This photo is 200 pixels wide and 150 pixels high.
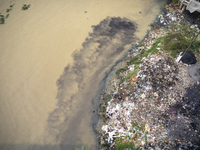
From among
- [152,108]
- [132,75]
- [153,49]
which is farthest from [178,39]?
[152,108]

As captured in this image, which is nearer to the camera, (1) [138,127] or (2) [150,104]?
(1) [138,127]

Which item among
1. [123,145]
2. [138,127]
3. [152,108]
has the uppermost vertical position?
[152,108]

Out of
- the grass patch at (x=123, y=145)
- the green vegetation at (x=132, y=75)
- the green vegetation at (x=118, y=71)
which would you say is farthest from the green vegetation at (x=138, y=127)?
the green vegetation at (x=118, y=71)

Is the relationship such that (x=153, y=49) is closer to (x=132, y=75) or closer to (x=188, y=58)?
(x=188, y=58)

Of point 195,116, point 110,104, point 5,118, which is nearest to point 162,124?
point 195,116

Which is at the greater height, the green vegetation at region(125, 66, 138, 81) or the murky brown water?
the murky brown water

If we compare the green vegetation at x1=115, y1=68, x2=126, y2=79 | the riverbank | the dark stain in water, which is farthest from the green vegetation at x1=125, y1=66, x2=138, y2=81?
the dark stain in water

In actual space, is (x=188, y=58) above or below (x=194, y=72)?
above

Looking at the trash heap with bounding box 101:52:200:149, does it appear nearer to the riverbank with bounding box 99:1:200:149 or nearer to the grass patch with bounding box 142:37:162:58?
the riverbank with bounding box 99:1:200:149
